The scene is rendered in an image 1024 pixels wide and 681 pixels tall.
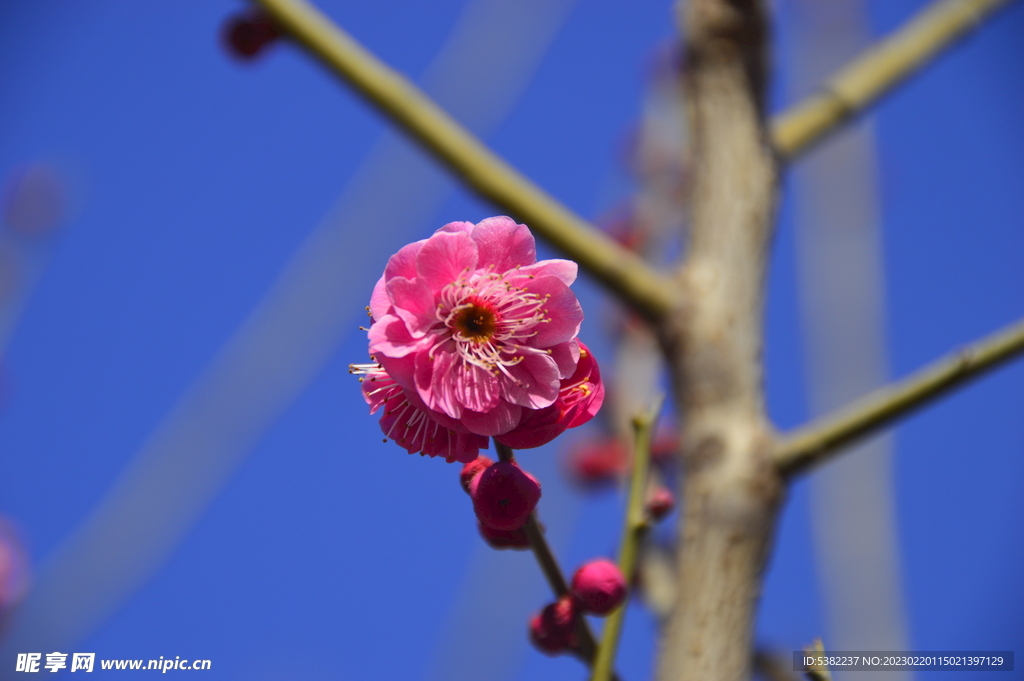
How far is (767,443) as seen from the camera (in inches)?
50.9

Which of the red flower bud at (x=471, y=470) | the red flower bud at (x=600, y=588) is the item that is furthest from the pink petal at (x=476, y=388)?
the red flower bud at (x=600, y=588)

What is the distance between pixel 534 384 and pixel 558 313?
9cm

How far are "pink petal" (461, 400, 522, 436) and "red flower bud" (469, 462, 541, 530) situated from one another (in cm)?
4

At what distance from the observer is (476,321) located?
3.26ft

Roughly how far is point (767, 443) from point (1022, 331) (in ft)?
1.40

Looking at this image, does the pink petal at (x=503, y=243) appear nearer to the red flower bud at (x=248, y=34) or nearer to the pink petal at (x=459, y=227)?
the pink petal at (x=459, y=227)

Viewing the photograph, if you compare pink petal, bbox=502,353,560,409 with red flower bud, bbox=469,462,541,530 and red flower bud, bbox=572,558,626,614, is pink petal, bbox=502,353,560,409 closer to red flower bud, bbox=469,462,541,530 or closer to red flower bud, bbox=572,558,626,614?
red flower bud, bbox=469,462,541,530

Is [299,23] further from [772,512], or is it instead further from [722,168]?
[772,512]

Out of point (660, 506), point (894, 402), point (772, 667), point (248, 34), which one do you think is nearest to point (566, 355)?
point (660, 506)

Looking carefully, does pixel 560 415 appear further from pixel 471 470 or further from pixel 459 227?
pixel 459 227

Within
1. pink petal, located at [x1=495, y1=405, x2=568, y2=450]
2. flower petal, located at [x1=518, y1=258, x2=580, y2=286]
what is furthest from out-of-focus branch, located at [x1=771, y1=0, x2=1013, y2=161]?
pink petal, located at [x1=495, y1=405, x2=568, y2=450]

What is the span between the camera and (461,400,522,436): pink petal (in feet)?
2.89

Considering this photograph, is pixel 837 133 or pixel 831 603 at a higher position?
pixel 837 133

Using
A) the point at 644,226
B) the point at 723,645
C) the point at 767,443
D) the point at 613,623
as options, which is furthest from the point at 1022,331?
the point at 644,226
